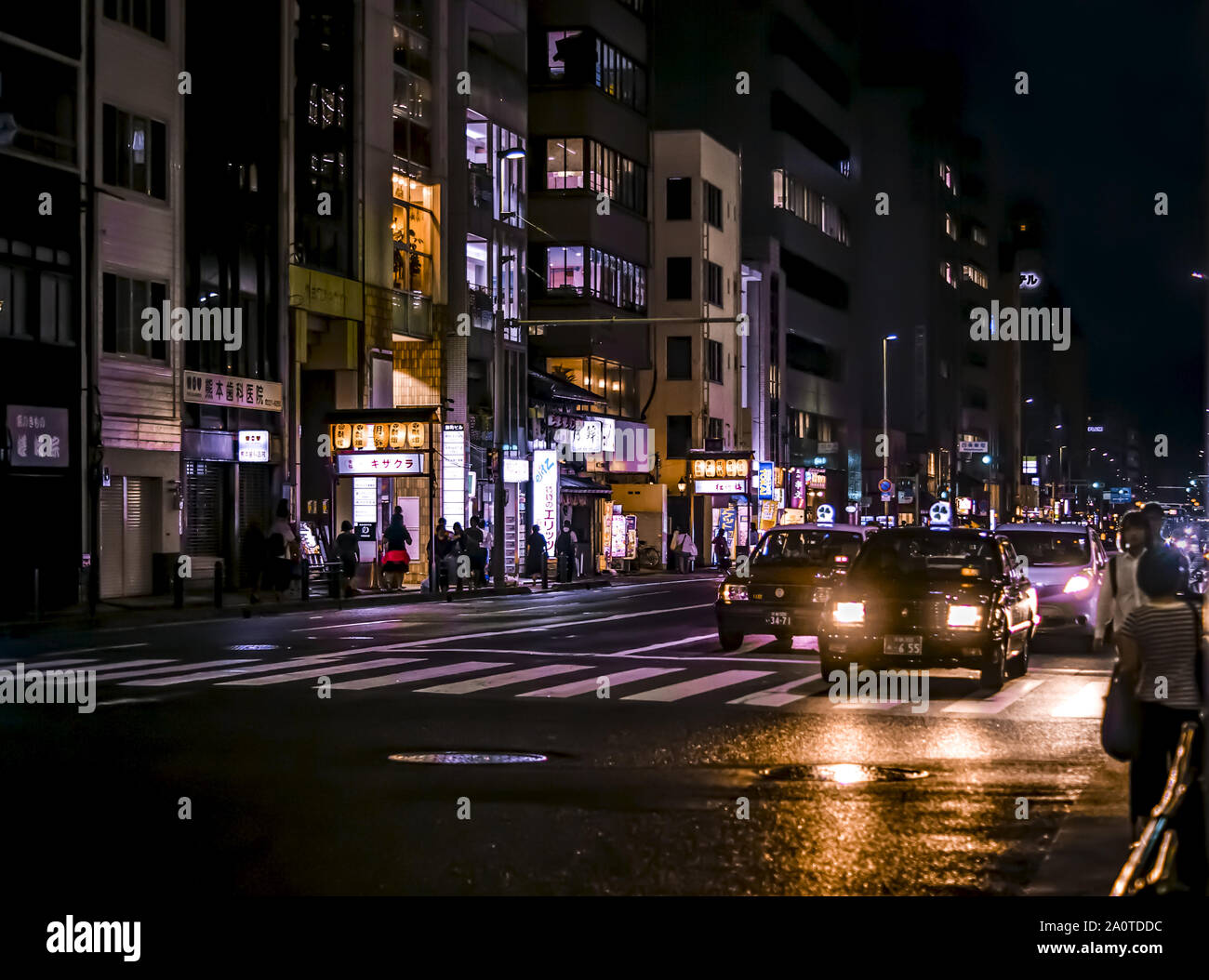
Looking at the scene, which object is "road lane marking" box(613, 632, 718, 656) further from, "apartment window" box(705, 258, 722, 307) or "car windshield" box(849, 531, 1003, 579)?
"apartment window" box(705, 258, 722, 307)

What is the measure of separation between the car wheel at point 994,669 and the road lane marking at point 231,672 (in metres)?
8.45

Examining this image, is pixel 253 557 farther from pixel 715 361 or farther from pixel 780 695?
pixel 715 361

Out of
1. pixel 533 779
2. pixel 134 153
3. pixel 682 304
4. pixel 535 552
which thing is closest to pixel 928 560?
pixel 533 779

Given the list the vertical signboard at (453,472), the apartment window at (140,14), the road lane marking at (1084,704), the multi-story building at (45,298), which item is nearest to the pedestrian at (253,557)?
the multi-story building at (45,298)

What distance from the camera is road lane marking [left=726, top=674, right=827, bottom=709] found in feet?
57.2

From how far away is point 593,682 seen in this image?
63.9 ft

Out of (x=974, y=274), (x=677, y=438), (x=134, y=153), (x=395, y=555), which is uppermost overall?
(x=974, y=274)

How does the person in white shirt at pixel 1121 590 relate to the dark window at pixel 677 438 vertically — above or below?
below

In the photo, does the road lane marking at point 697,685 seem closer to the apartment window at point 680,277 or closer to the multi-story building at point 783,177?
the apartment window at point 680,277

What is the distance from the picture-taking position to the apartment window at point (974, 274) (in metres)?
155

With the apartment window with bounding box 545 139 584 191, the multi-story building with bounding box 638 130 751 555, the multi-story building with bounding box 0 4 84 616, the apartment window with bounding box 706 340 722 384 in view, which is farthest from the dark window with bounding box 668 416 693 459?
the multi-story building with bounding box 0 4 84 616

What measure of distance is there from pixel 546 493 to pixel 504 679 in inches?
1456

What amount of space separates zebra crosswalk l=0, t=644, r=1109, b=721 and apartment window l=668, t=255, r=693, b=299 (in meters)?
54.1
